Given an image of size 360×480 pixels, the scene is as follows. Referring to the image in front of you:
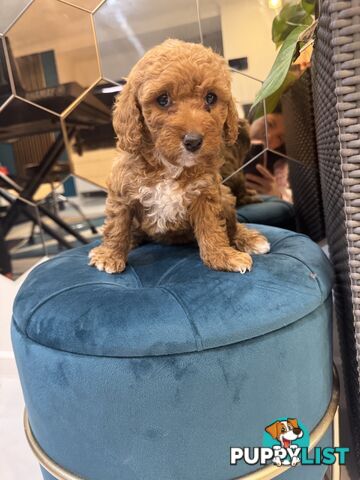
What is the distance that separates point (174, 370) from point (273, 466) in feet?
1.17

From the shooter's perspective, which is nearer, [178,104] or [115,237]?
[178,104]

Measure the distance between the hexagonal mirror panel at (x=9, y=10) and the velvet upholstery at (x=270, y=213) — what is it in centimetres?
132

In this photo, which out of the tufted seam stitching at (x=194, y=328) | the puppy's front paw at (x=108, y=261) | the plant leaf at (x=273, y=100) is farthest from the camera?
the plant leaf at (x=273, y=100)

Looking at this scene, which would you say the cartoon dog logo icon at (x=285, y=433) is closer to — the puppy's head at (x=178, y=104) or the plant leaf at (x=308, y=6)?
the puppy's head at (x=178, y=104)

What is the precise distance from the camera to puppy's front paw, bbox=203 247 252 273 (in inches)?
46.1

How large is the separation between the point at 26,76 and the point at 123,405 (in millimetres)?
1634

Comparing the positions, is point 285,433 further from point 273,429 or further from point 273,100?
point 273,100

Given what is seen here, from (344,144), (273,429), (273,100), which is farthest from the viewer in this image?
(273,100)

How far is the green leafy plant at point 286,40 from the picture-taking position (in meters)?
1.11

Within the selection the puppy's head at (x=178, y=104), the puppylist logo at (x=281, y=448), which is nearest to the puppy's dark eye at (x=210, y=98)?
the puppy's head at (x=178, y=104)

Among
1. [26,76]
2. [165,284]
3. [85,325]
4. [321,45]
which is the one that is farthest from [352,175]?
[26,76]

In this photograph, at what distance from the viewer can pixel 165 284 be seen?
1162mm

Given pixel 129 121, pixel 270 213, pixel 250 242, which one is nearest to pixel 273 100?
pixel 270 213

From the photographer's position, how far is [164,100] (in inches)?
43.6
